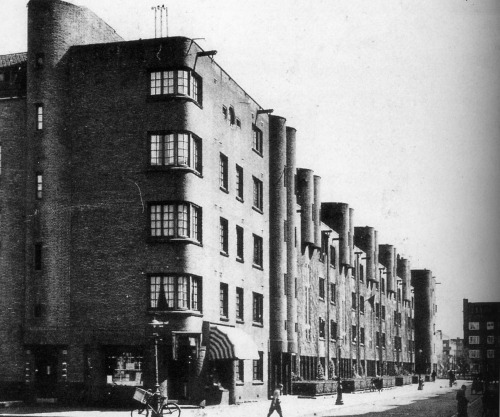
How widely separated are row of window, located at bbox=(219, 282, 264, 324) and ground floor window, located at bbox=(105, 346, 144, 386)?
676 centimetres

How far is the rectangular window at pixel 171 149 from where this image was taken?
47219mm

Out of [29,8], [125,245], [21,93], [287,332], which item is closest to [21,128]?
[21,93]

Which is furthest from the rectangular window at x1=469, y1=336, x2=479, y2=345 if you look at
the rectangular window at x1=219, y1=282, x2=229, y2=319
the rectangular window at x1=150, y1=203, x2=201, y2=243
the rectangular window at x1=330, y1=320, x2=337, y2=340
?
the rectangular window at x1=150, y1=203, x2=201, y2=243

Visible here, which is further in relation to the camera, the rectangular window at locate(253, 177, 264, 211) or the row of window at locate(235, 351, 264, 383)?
the rectangular window at locate(253, 177, 264, 211)

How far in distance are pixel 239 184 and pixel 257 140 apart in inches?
224

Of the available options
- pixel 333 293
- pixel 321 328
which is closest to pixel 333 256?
pixel 333 293

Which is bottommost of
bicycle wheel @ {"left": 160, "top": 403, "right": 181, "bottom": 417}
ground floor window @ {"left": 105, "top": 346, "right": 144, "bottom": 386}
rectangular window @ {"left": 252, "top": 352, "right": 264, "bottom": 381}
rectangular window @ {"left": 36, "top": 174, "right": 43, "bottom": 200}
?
bicycle wheel @ {"left": 160, "top": 403, "right": 181, "bottom": 417}

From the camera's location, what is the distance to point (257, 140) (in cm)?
6144

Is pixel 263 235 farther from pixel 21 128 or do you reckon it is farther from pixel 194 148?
pixel 21 128

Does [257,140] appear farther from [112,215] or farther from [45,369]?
[45,369]

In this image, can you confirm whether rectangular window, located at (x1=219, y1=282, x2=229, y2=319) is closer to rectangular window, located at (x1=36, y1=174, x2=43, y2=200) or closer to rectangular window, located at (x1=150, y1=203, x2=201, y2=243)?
rectangular window, located at (x1=150, y1=203, x2=201, y2=243)

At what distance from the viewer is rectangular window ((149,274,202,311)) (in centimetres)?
4619

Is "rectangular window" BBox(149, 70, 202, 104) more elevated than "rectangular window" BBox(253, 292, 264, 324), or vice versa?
"rectangular window" BBox(149, 70, 202, 104)

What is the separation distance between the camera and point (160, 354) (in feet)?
152
